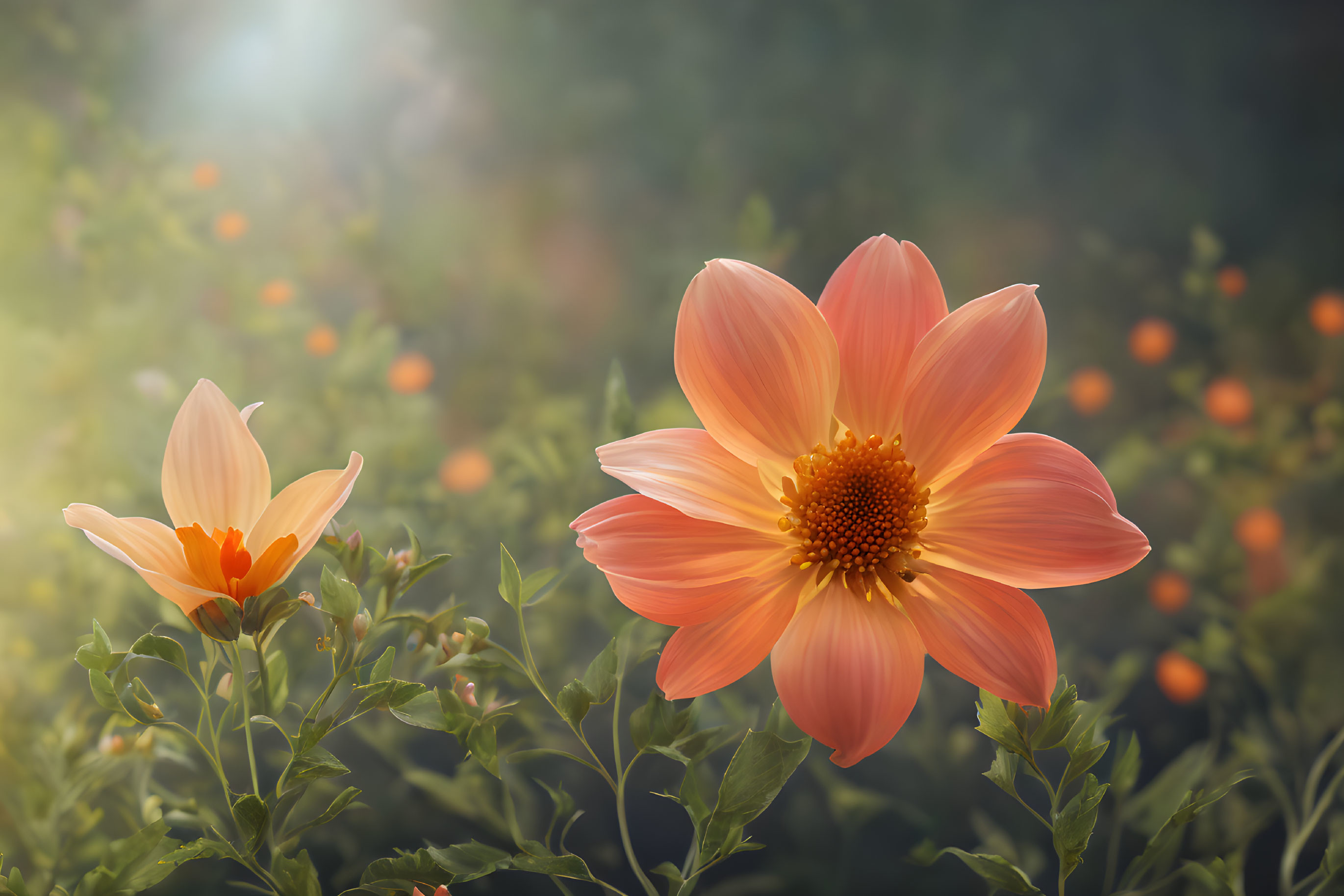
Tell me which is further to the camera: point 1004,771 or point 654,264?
point 654,264

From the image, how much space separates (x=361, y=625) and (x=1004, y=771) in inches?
6.2

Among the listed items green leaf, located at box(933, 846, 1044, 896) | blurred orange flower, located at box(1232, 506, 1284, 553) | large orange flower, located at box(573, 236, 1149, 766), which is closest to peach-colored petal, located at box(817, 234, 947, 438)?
large orange flower, located at box(573, 236, 1149, 766)

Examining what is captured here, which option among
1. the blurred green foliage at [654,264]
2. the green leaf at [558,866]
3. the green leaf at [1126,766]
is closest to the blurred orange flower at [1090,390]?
the blurred green foliage at [654,264]

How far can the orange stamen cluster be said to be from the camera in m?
0.19

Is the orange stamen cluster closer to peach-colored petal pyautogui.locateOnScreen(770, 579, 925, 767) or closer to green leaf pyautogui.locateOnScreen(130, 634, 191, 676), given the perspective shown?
peach-colored petal pyautogui.locateOnScreen(770, 579, 925, 767)

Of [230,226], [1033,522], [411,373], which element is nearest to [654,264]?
[411,373]

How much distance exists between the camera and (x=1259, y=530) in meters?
0.47

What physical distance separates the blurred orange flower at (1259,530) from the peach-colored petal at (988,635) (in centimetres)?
38

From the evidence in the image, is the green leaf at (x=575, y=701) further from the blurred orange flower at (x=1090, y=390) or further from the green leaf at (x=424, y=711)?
the blurred orange flower at (x=1090, y=390)

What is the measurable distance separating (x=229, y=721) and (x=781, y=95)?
49 cm

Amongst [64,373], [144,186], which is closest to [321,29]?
[144,186]

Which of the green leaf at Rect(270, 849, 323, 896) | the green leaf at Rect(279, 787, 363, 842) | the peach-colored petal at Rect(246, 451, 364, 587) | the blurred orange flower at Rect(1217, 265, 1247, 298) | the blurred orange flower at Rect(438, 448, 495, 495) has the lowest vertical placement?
the green leaf at Rect(270, 849, 323, 896)

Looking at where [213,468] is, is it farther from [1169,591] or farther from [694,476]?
[1169,591]

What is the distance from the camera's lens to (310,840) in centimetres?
34
